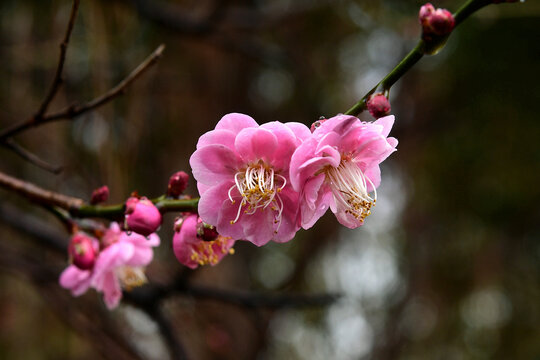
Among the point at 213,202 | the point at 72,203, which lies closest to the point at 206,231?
the point at 213,202

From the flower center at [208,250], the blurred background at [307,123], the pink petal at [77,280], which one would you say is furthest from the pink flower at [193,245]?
the blurred background at [307,123]

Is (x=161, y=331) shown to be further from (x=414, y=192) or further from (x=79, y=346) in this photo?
(x=414, y=192)

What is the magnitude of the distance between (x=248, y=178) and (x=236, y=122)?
3.1 inches

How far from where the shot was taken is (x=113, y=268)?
38.4 inches

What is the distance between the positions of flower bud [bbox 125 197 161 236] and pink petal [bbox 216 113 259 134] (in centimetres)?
15

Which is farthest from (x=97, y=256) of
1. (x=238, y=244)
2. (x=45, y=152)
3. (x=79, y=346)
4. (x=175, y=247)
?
(x=238, y=244)

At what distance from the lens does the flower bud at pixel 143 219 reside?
2.13 ft

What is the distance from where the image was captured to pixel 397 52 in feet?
9.13

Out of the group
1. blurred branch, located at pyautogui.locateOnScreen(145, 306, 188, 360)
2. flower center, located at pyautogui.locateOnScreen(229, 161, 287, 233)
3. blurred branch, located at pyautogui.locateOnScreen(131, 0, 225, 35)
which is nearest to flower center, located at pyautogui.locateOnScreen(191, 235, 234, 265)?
flower center, located at pyautogui.locateOnScreen(229, 161, 287, 233)

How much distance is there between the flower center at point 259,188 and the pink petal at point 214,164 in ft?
0.06

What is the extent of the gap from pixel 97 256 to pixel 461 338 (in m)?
3.35

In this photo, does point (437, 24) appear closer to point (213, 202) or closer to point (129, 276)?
point (213, 202)

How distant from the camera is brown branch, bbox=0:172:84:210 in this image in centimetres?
79

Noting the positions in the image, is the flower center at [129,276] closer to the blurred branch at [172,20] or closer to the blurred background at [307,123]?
the blurred background at [307,123]
